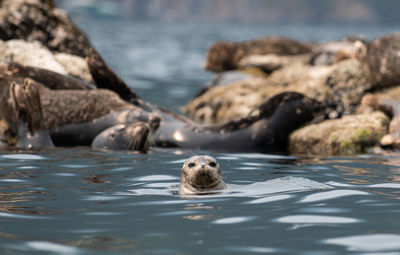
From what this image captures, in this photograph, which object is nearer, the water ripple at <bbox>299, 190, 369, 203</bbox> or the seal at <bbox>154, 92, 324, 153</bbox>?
the water ripple at <bbox>299, 190, 369, 203</bbox>

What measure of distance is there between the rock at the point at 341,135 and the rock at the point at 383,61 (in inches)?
95.9

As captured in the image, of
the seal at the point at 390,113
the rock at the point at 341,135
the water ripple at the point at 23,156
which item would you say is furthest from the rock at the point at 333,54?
the water ripple at the point at 23,156

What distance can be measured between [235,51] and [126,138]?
8757mm

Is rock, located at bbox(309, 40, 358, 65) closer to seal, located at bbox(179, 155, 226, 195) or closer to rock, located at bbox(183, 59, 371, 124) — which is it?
rock, located at bbox(183, 59, 371, 124)

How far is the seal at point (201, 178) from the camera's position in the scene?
18.5 feet

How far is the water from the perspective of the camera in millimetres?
3900

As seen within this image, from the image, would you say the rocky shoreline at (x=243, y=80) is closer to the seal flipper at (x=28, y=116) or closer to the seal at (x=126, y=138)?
the seal flipper at (x=28, y=116)

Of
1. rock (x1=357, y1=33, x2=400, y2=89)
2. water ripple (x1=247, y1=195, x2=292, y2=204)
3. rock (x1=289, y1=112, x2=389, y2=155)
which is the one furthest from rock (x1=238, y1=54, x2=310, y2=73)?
water ripple (x1=247, y1=195, x2=292, y2=204)

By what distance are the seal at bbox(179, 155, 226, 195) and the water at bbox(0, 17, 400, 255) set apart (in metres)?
0.19

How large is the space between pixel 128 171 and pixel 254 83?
782 cm

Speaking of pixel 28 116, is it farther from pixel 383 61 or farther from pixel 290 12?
pixel 290 12

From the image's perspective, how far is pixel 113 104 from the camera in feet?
32.1

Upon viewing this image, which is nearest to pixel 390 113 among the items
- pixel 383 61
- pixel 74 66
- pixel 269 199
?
pixel 383 61

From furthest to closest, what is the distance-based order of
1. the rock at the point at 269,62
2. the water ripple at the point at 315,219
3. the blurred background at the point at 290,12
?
the blurred background at the point at 290,12 < the rock at the point at 269,62 < the water ripple at the point at 315,219
